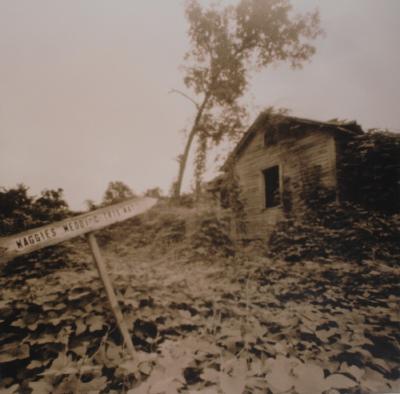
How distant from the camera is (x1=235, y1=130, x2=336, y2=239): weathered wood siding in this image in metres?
8.60

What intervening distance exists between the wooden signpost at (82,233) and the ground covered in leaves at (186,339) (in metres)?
0.30

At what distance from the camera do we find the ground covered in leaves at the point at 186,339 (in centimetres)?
191

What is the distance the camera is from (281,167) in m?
9.84

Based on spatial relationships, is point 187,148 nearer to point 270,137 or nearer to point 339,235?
point 270,137

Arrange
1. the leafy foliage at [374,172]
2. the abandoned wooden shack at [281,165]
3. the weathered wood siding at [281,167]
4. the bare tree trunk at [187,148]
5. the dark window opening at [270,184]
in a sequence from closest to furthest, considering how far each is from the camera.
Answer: the leafy foliage at [374,172]
the abandoned wooden shack at [281,165]
the weathered wood siding at [281,167]
the dark window opening at [270,184]
the bare tree trunk at [187,148]

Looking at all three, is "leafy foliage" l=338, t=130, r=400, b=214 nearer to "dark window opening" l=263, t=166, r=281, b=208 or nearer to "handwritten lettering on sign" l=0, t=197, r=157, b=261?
"dark window opening" l=263, t=166, r=281, b=208

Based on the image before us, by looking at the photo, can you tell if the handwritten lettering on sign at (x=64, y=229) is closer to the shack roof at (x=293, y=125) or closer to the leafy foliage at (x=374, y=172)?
the leafy foliage at (x=374, y=172)

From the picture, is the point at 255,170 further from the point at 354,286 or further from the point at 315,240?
the point at 354,286

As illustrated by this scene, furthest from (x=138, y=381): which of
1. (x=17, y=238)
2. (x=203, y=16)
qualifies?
(x=203, y=16)

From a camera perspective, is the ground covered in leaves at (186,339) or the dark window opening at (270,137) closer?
the ground covered in leaves at (186,339)

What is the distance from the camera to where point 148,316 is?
273cm

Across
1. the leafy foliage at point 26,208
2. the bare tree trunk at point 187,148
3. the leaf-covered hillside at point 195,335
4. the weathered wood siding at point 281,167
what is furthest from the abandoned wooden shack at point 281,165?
the leafy foliage at point 26,208

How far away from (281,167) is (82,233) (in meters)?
8.44

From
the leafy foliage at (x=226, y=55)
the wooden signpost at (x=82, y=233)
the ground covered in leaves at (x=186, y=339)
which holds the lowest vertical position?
the ground covered in leaves at (x=186, y=339)
